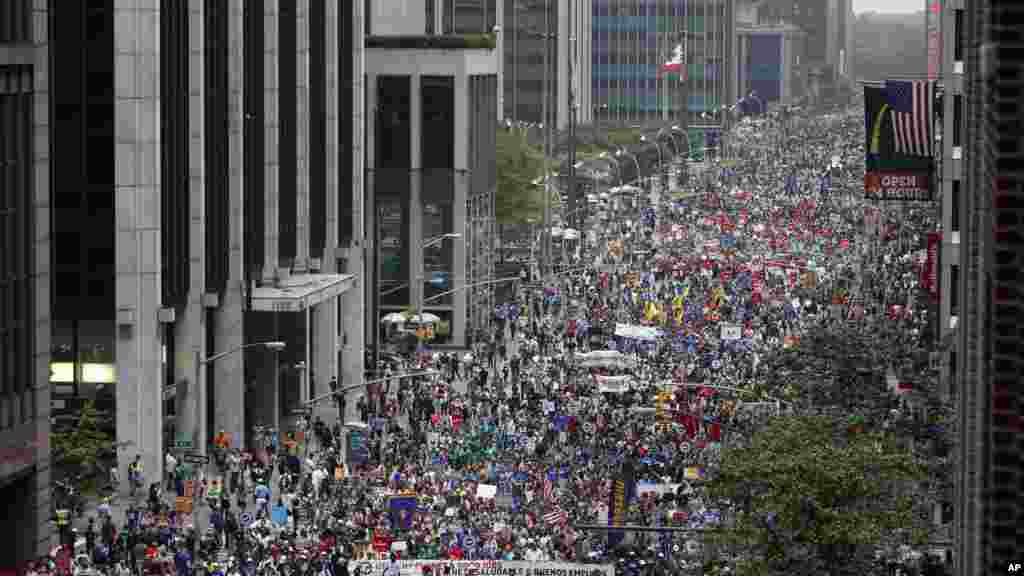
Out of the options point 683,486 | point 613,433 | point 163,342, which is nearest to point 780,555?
point 683,486

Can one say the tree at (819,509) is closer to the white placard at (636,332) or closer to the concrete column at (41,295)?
the concrete column at (41,295)

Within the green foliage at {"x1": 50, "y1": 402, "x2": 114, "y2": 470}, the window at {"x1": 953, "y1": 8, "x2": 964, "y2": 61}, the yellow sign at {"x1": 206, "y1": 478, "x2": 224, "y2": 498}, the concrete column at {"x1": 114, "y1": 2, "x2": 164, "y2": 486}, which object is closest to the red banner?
the window at {"x1": 953, "y1": 8, "x2": 964, "y2": 61}

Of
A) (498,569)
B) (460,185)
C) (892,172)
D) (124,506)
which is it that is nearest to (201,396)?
(124,506)

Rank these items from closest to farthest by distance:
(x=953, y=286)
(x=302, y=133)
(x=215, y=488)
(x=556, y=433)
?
(x=215, y=488) → (x=953, y=286) → (x=556, y=433) → (x=302, y=133)

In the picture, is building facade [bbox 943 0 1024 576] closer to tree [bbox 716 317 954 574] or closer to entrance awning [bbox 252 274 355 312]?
tree [bbox 716 317 954 574]

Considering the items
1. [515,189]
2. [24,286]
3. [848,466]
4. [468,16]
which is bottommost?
[848,466]

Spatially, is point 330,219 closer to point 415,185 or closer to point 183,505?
point 415,185
